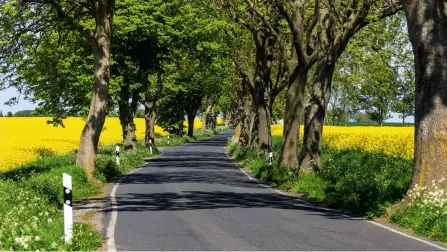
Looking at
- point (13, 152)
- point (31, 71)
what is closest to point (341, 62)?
point (31, 71)

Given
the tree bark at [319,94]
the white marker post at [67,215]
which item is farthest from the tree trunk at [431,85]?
the tree bark at [319,94]

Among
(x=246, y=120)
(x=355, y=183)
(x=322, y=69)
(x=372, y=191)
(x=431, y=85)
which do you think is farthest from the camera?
(x=246, y=120)

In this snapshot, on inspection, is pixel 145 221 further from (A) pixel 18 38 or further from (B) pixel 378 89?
(B) pixel 378 89

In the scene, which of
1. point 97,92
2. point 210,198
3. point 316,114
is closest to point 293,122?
point 316,114

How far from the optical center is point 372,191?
14.7 m

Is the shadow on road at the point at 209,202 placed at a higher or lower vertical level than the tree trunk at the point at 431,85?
lower

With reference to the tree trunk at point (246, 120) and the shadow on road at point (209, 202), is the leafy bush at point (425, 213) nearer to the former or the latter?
the shadow on road at point (209, 202)

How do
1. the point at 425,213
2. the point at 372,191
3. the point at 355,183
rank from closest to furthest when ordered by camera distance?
the point at 425,213
the point at 372,191
the point at 355,183

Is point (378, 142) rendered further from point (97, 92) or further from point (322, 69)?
point (97, 92)

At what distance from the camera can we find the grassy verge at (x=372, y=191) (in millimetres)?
10981

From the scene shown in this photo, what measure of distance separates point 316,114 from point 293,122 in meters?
2.74

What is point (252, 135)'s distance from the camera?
131 feet

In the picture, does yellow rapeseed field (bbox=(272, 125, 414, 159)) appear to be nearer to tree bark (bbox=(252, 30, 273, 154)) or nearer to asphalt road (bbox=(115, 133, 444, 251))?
tree bark (bbox=(252, 30, 273, 154))

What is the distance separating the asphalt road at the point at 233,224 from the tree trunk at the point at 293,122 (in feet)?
14.3
